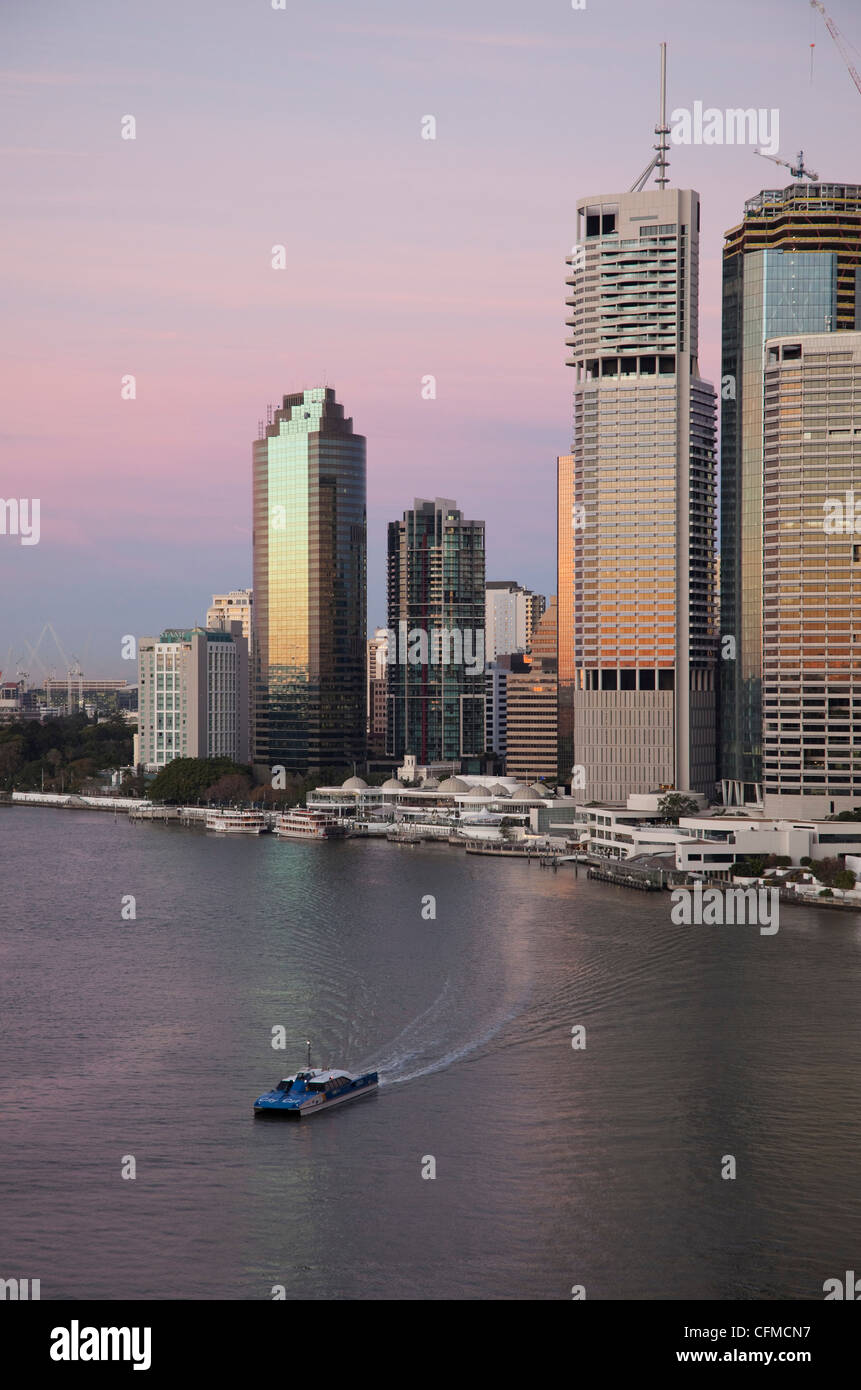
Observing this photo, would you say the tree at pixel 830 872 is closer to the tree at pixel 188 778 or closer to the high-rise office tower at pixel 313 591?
the tree at pixel 188 778

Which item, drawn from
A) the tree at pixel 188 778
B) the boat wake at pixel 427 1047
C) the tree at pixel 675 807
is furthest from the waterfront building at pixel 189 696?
the boat wake at pixel 427 1047

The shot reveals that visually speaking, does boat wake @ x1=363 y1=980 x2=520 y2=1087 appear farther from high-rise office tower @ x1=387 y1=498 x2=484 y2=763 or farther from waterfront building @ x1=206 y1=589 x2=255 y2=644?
waterfront building @ x1=206 y1=589 x2=255 y2=644

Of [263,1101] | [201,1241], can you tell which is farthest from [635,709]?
[201,1241]

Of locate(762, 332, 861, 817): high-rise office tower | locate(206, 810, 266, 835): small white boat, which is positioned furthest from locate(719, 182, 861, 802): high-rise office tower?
locate(206, 810, 266, 835): small white boat

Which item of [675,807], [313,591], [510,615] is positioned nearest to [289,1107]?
[675,807]

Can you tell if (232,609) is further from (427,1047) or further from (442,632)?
(427,1047)
